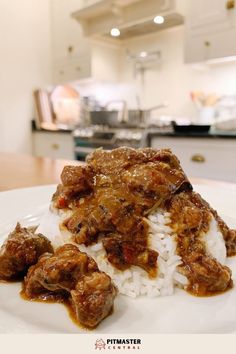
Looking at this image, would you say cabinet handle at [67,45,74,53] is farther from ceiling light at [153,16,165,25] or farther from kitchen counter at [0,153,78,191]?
kitchen counter at [0,153,78,191]

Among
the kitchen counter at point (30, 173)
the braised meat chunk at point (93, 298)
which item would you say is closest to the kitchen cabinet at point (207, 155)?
the kitchen counter at point (30, 173)

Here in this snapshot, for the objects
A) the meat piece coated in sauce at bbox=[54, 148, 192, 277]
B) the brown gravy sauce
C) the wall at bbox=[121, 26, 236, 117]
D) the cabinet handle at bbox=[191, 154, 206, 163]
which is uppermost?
the wall at bbox=[121, 26, 236, 117]

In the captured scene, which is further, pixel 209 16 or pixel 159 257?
pixel 209 16

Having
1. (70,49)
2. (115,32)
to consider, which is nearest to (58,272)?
(115,32)

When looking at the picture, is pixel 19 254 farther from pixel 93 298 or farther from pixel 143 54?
pixel 143 54

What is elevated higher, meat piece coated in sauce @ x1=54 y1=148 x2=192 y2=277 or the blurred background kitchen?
the blurred background kitchen

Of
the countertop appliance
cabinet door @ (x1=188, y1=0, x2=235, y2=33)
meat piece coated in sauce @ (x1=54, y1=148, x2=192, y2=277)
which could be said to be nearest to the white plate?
meat piece coated in sauce @ (x1=54, y1=148, x2=192, y2=277)
